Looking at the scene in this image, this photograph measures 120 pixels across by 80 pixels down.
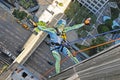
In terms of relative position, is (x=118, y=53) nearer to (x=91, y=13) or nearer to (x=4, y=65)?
(x=4, y=65)

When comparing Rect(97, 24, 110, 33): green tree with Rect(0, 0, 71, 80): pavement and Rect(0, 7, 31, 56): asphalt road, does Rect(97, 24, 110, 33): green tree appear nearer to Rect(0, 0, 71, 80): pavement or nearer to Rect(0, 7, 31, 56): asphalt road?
Rect(0, 0, 71, 80): pavement

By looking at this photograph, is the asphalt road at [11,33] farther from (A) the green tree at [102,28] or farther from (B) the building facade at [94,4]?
(B) the building facade at [94,4]

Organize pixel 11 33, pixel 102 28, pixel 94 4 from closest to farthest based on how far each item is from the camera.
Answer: pixel 11 33 → pixel 102 28 → pixel 94 4

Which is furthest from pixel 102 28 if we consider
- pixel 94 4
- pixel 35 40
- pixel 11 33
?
pixel 11 33

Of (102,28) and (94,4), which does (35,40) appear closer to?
(102,28)

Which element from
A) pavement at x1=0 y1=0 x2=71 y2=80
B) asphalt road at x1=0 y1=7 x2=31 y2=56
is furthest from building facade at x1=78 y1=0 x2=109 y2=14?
asphalt road at x1=0 y1=7 x2=31 y2=56

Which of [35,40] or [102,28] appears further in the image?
[102,28]
